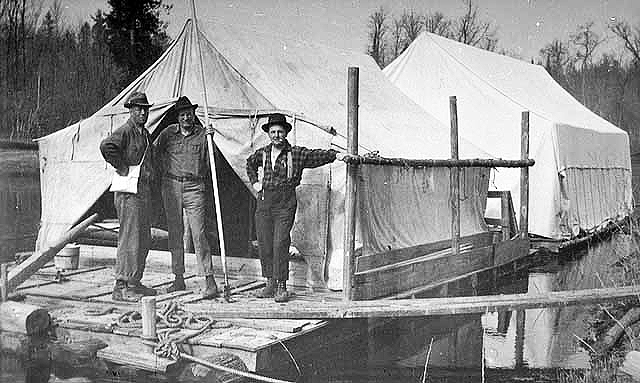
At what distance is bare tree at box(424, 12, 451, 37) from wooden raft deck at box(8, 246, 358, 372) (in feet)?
41.3

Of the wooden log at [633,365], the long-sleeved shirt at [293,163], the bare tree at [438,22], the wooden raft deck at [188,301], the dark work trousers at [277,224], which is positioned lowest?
the wooden log at [633,365]

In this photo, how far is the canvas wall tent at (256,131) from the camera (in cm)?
699

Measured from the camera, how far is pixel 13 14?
15.5ft

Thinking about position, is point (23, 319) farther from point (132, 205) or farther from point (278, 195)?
point (278, 195)

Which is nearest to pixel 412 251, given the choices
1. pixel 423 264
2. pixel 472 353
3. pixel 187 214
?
pixel 423 264

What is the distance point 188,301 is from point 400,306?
1.85 metres

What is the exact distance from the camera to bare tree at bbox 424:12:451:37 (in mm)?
18741

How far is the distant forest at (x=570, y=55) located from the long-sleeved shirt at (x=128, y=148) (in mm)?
5250

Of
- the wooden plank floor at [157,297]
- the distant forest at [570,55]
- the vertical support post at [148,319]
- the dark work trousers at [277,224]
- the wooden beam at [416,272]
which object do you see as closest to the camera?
the vertical support post at [148,319]

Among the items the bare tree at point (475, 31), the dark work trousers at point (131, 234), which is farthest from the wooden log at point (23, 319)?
the bare tree at point (475, 31)

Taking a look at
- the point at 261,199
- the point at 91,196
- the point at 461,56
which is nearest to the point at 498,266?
the point at 261,199

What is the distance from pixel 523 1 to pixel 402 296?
3165mm

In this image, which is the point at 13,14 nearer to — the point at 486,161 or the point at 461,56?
the point at 486,161

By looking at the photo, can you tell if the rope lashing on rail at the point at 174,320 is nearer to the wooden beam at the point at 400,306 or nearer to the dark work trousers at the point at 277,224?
the wooden beam at the point at 400,306
